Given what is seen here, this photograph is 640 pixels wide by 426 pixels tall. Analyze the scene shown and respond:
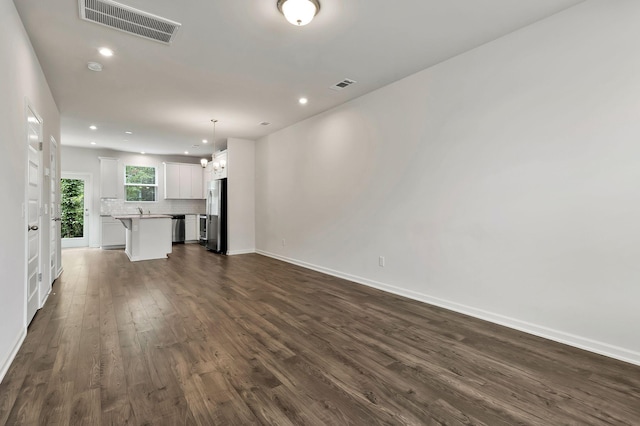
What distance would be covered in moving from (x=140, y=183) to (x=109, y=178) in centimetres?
82

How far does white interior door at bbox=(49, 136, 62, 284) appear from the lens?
4.34m

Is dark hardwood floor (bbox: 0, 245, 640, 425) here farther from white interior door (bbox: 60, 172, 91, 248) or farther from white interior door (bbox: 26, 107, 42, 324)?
white interior door (bbox: 60, 172, 91, 248)

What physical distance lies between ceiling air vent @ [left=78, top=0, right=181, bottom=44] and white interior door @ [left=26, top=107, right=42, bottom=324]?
42.3 inches

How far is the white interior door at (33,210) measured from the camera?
110 inches

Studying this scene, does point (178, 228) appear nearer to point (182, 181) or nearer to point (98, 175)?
point (182, 181)

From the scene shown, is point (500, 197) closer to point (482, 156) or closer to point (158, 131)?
point (482, 156)

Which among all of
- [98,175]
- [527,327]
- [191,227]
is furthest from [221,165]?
[527,327]

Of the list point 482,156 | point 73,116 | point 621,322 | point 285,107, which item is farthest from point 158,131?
point 621,322

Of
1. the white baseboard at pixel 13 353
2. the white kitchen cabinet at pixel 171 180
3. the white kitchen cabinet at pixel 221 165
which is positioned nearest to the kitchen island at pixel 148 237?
the white kitchen cabinet at pixel 221 165

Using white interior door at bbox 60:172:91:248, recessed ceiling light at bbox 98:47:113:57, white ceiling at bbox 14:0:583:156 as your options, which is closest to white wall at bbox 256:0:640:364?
white ceiling at bbox 14:0:583:156

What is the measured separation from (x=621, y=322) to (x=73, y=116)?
25.8ft

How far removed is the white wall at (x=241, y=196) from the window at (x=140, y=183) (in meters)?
3.73

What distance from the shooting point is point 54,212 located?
183 inches

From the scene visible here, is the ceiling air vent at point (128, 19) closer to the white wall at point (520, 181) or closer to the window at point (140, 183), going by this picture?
the white wall at point (520, 181)
